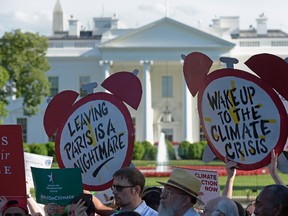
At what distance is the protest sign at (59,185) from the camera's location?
6.33 metres

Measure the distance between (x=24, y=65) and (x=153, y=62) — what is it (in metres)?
20.1

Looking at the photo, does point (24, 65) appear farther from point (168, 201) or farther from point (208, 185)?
point (168, 201)

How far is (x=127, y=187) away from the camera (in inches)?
227

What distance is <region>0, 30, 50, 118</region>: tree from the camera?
42156mm

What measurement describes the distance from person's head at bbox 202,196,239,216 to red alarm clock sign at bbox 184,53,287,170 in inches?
47.9

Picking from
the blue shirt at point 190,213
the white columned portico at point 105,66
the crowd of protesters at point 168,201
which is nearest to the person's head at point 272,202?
the crowd of protesters at point 168,201

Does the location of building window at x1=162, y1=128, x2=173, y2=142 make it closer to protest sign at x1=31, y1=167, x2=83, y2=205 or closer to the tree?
the tree

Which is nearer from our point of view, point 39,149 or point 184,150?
point 39,149

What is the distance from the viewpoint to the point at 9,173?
266 inches

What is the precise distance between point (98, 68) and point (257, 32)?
45.7 ft

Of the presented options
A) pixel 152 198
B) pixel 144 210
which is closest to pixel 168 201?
pixel 144 210

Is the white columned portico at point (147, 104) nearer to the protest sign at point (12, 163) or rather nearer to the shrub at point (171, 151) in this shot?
the shrub at point (171, 151)

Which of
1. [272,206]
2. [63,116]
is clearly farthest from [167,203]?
[63,116]

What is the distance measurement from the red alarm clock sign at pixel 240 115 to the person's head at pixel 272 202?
44.5 inches
